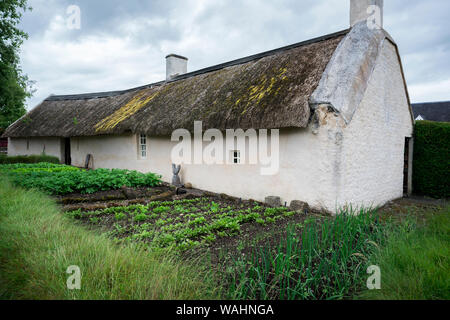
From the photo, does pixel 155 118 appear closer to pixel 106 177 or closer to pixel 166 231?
pixel 106 177

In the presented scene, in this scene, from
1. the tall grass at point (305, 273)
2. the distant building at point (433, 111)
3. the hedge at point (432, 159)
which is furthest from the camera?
the distant building at point (433, 111)

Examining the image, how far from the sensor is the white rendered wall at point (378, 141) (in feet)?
21.8

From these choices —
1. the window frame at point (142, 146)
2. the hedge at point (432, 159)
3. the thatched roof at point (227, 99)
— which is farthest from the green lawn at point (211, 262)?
the window frame at point (142, 146)

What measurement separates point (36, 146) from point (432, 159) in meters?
21.9

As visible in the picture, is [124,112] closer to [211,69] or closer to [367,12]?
[211,69]

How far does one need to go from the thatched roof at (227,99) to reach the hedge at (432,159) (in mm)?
4772

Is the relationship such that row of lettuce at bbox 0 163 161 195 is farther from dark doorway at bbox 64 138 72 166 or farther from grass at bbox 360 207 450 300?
dark doorway at bbox 64 138 72 166

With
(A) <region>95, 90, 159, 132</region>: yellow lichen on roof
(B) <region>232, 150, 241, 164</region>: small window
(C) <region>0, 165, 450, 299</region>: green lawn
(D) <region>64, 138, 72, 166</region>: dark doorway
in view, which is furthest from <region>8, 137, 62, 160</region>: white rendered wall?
(C) <region>0, 165, 450, 299</region>: green lawn

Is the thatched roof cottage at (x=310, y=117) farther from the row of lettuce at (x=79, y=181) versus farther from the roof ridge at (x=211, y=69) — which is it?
the row of lettuce at (x=79, y=181)

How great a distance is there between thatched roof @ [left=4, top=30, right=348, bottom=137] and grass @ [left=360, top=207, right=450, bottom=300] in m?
3.51

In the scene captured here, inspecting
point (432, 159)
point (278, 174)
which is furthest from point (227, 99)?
point (432, 159)

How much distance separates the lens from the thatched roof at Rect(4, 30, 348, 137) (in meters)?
7.06

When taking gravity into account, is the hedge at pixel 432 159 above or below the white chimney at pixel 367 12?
below

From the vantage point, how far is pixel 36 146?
18641mm
